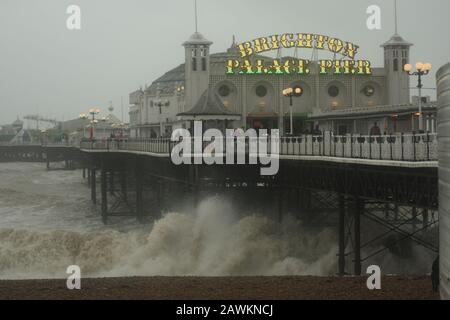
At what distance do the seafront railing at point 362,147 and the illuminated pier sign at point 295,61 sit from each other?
2251 cm

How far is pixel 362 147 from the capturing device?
2620 centimetres

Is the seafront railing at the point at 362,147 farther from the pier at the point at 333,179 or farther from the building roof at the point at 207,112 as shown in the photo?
the building roof at the point at 207,112

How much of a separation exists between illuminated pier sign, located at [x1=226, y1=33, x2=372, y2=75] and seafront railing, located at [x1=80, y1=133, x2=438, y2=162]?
2251cm

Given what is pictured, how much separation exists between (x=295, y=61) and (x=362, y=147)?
132 feet

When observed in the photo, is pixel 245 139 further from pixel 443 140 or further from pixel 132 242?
pixel 443 140

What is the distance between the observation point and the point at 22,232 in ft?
155

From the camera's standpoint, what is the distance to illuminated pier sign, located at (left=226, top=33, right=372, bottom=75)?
212 ft

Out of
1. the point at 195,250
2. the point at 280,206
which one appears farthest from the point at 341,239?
the point at 280,206

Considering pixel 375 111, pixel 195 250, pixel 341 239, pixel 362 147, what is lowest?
pixel 195 250

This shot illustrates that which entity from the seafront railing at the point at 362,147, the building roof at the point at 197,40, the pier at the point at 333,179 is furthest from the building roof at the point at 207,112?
the building roof at the point at 197,40

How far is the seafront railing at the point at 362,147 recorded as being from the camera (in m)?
22.3

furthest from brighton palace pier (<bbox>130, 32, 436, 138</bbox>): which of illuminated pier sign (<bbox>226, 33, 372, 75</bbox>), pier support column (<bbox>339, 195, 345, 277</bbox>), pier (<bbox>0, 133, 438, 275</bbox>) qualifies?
pier support column (<bbox>339, 195, 345, 277</bbox>)

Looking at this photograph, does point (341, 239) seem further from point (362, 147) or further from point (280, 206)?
point (280, 206)
